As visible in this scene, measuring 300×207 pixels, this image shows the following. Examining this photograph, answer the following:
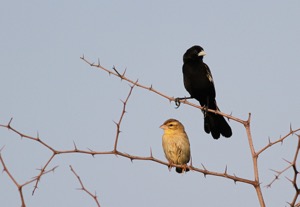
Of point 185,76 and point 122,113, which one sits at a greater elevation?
point 185,76

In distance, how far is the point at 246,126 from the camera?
11.9 feet

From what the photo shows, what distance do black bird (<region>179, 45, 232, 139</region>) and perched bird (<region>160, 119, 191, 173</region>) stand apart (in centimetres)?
57

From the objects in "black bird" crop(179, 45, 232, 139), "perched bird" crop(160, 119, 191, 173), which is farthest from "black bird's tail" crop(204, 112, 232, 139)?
"perched bird" crop(160, 119, 191, 173)

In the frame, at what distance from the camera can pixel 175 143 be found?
707 cm

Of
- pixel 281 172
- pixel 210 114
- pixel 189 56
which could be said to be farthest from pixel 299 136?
pixel 189 56

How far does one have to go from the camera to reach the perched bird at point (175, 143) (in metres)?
7.05

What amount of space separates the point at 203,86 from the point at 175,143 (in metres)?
1.31

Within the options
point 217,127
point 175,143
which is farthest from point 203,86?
point 175,143

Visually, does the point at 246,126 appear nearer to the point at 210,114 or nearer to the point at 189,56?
the point at 210,114

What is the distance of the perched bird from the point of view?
23.1 ft

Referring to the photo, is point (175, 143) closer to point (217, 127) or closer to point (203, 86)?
point (217, 127)

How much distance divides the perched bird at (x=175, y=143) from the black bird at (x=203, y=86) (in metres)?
0.57

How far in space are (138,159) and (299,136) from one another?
3.97 ft

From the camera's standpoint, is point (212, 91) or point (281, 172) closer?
point (281, 172)
